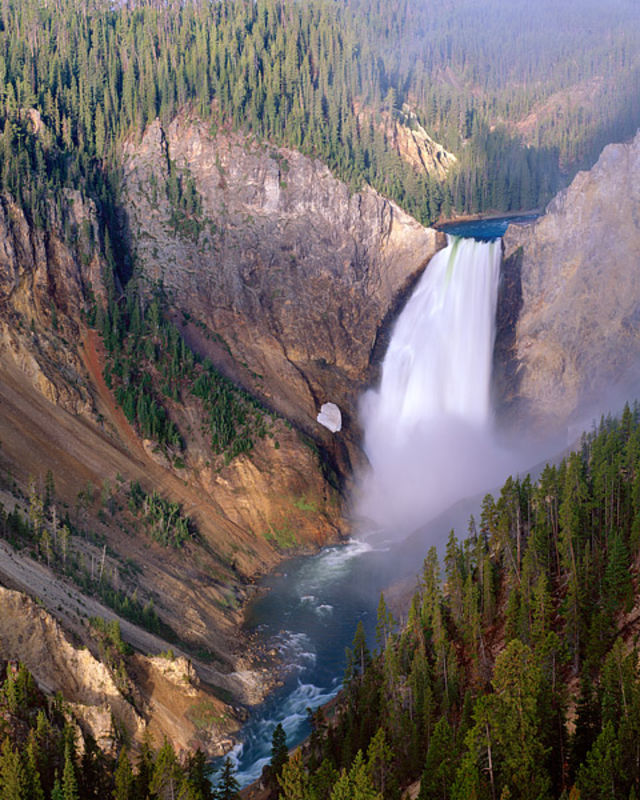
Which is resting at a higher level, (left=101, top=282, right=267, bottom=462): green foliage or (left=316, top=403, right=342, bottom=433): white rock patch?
(left=101, top=282, right=267, bottom=462): green foliage

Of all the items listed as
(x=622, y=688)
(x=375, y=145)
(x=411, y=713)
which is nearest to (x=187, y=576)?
(x=411, y=713)

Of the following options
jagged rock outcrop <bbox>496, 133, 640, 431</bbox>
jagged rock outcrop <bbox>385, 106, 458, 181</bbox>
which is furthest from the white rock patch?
jagged rock outcrop <bbox>385, 106, 458, 181</bbox>

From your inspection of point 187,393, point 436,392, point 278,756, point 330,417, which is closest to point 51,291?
point 187,393

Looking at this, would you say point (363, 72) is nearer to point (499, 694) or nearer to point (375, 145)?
point (375, 145)

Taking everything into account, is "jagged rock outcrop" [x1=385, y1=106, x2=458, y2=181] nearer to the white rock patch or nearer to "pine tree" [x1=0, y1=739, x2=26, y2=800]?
the white rock patch

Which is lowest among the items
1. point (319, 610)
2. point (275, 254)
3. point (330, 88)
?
point (319, 610)

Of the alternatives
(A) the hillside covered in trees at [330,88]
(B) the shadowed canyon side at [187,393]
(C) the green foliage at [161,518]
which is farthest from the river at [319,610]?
(A) the hillside covered in trees at [330,88]

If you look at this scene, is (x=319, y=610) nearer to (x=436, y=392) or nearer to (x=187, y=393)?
(x=187, y=393)
